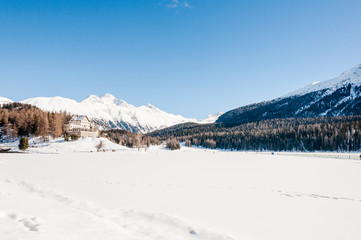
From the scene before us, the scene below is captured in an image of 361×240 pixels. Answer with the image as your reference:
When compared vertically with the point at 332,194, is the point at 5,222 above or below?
above

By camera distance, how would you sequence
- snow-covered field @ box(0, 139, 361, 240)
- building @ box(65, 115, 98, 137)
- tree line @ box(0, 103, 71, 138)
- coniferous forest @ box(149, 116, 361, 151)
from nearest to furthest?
snow-covered field @ box(0, 139, 361, 240) → tree line @ box(0, 103, 71, 138) → building @ box(65, 115, 98, 137) → coniferous forest @ box(149, 116, 361, 151)

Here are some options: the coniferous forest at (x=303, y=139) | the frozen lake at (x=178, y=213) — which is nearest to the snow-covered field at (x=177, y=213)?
the frozen lake at (x=178, y=213)

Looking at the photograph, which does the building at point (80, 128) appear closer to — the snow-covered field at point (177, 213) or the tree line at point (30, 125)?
the tree line at point (30, 125)

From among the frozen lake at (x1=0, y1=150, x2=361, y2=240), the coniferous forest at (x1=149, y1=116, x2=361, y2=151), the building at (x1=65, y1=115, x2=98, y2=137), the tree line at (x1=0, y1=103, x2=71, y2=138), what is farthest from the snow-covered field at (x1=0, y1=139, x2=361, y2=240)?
the coniferous forest at (x1=149, y1=116, x2=361, y2=151)

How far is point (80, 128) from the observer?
10000cm

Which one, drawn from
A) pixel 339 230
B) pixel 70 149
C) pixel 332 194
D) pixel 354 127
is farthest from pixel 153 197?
pixel 354 127

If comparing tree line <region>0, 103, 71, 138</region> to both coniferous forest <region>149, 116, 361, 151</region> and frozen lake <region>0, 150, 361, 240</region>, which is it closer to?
frozen lake <region>0, 150, 361, 240</region>

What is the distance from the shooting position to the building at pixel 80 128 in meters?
97.9

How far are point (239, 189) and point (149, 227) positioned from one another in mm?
11193

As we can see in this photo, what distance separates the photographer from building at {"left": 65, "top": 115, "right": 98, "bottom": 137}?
97.9m

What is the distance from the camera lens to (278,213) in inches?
460

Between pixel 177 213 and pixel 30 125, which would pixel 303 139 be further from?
pixel 30 125

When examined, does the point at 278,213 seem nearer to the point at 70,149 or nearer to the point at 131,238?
the point at 131,238

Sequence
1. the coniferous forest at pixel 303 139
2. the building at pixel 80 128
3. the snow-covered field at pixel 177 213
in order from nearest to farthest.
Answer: the snow-covered field at pixel 177 213 → the building at pixel 80 128 → the coniferous forest at pixel 303 139
